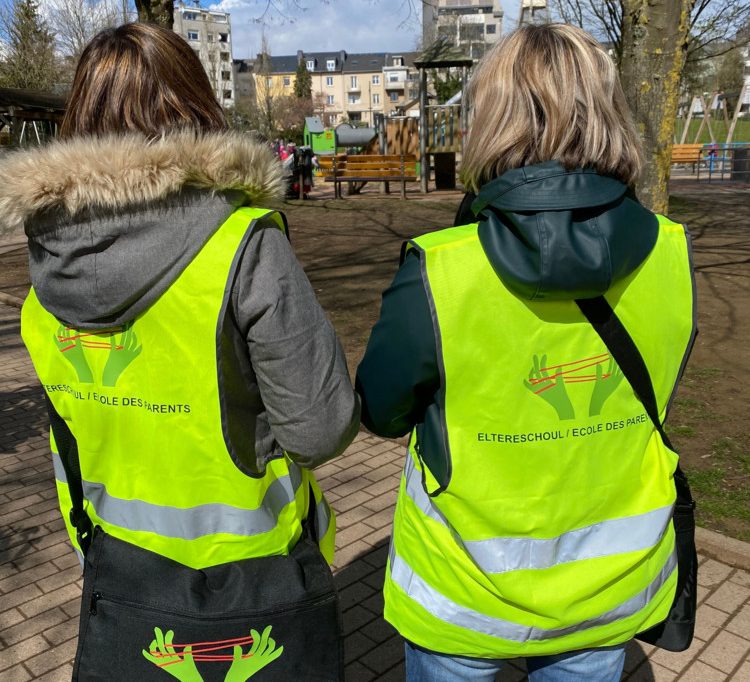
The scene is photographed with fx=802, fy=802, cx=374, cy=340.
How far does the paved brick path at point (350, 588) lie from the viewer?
2861mm

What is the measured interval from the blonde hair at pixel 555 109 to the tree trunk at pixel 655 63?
389 centimetres

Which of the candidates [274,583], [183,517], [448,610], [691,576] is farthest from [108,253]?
[691,576]

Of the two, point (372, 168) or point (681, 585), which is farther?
point (372, 168)

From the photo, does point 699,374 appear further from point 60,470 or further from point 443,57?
point 443,57

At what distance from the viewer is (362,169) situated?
19.4 m

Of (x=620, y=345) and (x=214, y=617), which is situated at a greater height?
(x=620, y=345)

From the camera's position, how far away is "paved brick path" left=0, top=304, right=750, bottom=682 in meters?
2.86

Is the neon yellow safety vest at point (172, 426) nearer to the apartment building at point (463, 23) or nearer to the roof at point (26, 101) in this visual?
the roof at point (26, 101)

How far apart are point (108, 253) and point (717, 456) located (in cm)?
381

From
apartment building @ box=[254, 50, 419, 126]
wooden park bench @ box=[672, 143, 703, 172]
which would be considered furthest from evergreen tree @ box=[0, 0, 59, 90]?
apartment building @ box=[254, 50, 419, 126]

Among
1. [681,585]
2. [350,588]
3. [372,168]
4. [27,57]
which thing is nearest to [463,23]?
[27,57]

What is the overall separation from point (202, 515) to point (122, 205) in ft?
2.04

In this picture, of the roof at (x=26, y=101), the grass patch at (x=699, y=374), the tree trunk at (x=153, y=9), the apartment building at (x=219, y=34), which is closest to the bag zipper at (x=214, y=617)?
the grass patch at (x=699, y=374)

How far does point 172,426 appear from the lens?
1569mm
